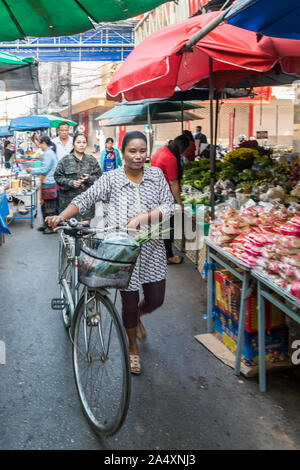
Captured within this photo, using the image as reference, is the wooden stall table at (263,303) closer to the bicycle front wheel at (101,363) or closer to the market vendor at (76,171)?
the bicycle front wheel at (101,363)

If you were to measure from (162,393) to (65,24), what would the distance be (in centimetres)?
348

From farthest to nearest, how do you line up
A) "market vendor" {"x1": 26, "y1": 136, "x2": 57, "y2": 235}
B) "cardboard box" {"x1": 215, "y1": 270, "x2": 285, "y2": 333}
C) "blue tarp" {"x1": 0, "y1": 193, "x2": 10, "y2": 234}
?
1. "market vendor" {"x1": 26, "y1": 136, "x2": 57, "y2": 235}
2. "blue tarp" {"x1": 0, "y1": 193, "x2": 10, "y2": 234}
3. "cardboard box" {"x1": 215, "y1": 270, "x2": 285, "y2": 333}

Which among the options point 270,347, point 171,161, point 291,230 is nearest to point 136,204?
point 291,230

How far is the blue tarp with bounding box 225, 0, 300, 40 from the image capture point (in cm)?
303

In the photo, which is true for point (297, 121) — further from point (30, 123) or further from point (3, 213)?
point (30, 123)

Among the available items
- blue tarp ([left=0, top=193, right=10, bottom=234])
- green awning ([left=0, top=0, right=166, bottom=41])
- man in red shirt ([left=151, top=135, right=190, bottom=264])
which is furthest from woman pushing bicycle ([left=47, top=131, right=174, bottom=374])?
blue tarp ([left=0, top=193, right=10, bottom=234])

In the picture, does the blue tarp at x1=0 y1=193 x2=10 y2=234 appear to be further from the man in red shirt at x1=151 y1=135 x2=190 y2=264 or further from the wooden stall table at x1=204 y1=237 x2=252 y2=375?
the wooden stall table at x1=204 y1=237 x2=252 y2=375

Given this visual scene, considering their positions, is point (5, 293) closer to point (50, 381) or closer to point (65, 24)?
point (50, 381)

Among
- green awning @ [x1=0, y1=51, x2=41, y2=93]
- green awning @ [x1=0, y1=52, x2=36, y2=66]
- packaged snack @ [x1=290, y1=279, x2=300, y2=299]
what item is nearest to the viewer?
packaged snack @ [x1=290, y1=279, x2=300, y2=299]

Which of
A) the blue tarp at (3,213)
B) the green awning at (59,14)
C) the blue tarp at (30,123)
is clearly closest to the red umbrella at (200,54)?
the green awning at (59,14)

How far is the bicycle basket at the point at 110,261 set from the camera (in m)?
2.61

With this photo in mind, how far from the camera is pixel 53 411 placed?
320 centimetres

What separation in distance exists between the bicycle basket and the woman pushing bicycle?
766 mm

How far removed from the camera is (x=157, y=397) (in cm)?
339
